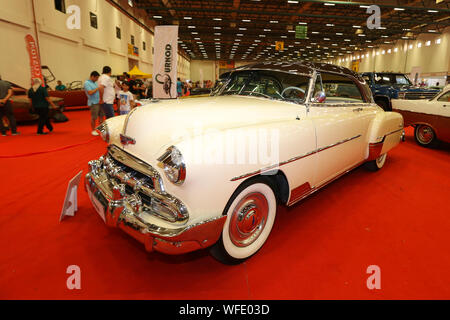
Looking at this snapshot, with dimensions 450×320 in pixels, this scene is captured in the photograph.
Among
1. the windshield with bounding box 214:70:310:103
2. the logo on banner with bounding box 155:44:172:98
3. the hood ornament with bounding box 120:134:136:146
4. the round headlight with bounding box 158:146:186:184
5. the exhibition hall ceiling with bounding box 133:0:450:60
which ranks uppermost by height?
the exhibition hall ceiling with bounding box 133:0:450:60

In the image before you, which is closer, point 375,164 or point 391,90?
point 375,164

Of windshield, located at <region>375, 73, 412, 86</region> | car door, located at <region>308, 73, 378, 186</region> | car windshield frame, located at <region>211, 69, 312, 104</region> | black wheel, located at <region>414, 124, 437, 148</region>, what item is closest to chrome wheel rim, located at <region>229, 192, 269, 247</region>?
car door, located at <region>308, 73, 378, 186</region>

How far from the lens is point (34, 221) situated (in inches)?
102

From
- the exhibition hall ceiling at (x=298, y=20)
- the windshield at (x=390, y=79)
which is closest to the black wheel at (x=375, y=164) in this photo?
the windshield at (x=390, y=79)

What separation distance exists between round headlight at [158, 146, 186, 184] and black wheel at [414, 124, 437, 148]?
6.11 meters

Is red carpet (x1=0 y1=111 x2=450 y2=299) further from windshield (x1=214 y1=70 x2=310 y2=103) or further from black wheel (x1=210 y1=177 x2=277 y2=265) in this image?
windshield (x1=214 y1=70 x2=310 y2=103)

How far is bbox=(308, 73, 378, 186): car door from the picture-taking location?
2.54 m

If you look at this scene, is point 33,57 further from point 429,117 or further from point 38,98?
point 429,117

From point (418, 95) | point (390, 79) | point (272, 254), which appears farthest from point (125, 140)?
point (390, 79)

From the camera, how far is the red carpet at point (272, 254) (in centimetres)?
180

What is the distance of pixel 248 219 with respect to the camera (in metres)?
2.03

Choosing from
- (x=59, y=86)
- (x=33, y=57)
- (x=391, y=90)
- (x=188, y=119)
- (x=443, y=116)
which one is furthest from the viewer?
(x=59, y=86)

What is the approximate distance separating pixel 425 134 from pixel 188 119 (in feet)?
19.9
